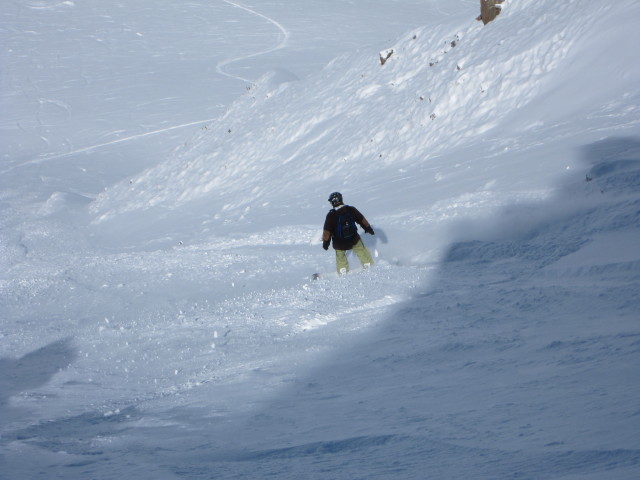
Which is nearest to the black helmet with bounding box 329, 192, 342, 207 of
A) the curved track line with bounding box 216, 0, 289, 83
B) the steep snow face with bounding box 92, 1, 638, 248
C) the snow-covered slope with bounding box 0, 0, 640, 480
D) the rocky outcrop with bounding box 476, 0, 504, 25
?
the snow-covered slope with bounding box 0, 0, 640, 480

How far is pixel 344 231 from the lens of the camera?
456 inches

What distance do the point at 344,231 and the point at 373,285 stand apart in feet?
4.57

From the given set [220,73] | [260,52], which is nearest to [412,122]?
[220,73]

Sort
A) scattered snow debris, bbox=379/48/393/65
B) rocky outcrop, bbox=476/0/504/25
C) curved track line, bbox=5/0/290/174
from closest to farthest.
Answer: rocky outcrop, bbox=476/0/504/25 < scattered snow debris, bbox=379/48/393/65 < curved track line, bbox=5/0/290/174

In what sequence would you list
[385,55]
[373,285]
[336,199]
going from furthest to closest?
[385,55] < [336,199] < [373,285]

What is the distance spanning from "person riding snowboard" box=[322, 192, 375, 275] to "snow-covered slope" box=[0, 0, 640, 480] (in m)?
0.29

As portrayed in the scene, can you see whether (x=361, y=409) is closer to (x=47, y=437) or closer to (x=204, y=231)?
(x=47, y=437)

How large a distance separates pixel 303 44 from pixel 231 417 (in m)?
41.6

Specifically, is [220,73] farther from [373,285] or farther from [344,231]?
[373,285]

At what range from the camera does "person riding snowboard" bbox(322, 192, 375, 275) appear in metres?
11.6

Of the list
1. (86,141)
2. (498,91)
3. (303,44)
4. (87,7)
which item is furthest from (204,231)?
(87,7)

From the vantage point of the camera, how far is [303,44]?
45844 millimetres

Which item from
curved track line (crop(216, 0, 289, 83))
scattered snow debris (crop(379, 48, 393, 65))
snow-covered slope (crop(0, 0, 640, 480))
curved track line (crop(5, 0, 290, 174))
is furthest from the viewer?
curved track line (crop(216, 0, 289, 83))

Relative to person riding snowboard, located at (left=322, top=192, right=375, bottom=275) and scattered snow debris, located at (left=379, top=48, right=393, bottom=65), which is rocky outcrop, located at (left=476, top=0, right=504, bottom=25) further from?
person riding snowboard, located at (left=322, top=192, right=375, bottom=275)
